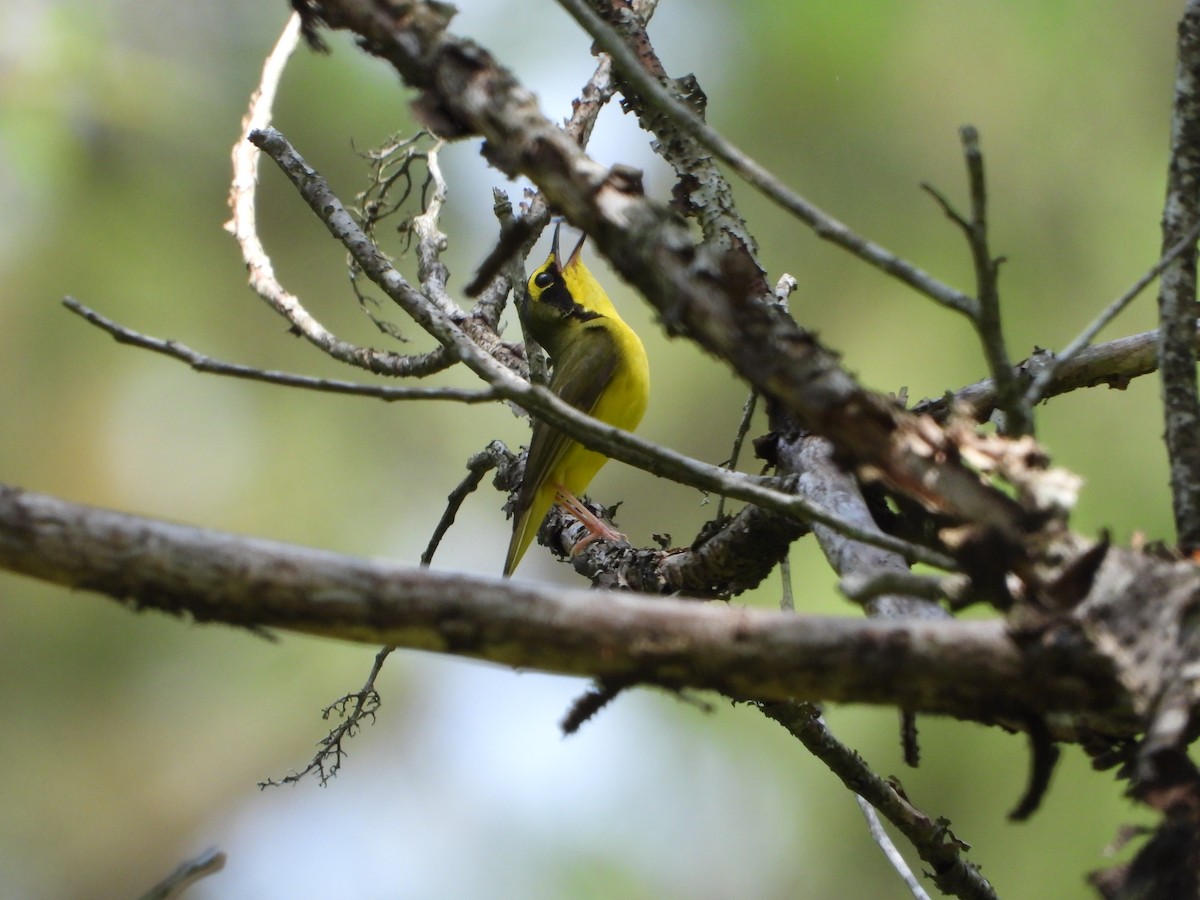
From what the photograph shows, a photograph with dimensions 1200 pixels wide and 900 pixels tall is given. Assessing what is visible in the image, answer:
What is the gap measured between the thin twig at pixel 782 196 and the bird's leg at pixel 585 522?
2.42 meters

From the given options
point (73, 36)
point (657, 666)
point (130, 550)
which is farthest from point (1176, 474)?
point (73, 36)

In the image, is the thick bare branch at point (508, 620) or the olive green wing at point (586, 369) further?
the olive green wing at point (586, 369)

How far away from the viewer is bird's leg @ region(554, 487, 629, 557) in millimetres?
4188

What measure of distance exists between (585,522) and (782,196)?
9.75 ft

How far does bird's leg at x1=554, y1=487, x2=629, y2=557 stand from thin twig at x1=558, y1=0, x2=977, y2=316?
7.93ft

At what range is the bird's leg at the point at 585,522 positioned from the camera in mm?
4188

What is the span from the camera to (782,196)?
68.0 inches

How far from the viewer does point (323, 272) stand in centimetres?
937

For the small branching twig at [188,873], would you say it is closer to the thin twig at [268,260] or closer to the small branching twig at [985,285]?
the small branching twig at [985,285]

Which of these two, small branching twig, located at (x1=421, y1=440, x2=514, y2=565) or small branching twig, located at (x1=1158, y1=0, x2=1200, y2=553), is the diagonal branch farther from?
small branching twig, located at (x1=421, y1=440, x2=514, y2=565)

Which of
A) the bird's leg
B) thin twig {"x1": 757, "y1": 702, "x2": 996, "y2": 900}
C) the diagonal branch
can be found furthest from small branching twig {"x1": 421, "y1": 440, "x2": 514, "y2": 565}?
thin twig {"x1": 757, "y1": 702, "x2": 996, "y2": 900}

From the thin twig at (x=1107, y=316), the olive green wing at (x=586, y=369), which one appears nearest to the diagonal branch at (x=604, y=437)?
the thin twig at (x=1107, y=316)

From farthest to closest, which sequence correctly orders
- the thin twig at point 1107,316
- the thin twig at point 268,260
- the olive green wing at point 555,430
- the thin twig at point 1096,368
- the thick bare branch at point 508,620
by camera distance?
the olive green wing at point 555,430 < the thin twig at point 268,260 < the thin twig at point 1096,368 < the thin twig at point 1107,316 < the thick bare branch at point 508,620

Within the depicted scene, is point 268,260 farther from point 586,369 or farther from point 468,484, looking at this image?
point 586,369
